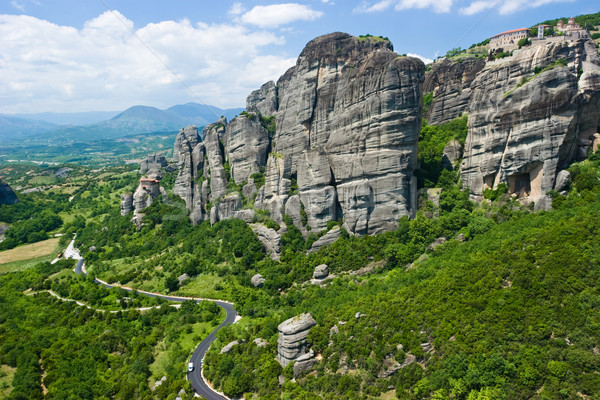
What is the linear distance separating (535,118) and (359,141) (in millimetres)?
19959

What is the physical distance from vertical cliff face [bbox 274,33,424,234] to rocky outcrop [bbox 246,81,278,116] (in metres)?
27.9

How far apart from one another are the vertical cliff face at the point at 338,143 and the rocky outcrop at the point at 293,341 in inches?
736

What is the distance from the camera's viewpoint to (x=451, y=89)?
58875 millimetres

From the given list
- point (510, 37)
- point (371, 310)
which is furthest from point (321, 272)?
point (510, 37)

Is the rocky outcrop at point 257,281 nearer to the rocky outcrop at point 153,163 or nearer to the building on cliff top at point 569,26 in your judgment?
the building on cliff top at point 569,26

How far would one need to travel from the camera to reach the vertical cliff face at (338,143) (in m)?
45.0

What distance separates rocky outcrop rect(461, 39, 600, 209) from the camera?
125 feet

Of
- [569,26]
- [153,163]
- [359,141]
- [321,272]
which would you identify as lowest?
[321,272]

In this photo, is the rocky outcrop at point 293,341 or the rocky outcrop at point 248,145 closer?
the rocky outcrop at point 293,341

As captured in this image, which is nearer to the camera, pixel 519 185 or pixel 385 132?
pixel 519 185

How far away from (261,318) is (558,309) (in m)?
29.8

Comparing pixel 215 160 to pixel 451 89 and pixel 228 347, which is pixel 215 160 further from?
pixel 451 89

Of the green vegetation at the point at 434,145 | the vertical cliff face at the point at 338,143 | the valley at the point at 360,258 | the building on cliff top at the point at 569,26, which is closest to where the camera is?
the valley at the point at 360,258

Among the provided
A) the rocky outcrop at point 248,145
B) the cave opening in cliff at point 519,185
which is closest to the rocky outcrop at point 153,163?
the rocky outcrop at point 248,145
